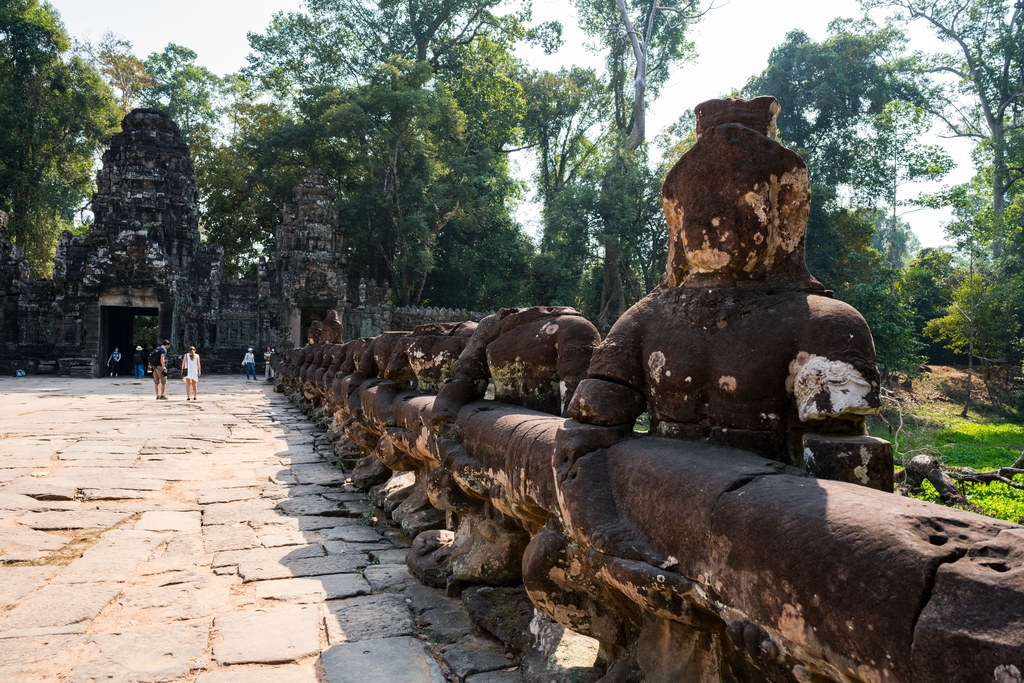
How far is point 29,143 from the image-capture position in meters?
27.4

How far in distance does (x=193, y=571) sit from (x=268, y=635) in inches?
43.1

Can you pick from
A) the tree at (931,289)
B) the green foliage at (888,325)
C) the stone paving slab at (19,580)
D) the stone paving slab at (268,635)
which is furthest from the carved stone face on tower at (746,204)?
the tree at (931,289)

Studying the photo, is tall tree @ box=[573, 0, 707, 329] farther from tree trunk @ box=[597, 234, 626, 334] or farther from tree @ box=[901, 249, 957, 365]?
tree @ box=[901, 249, 957, 365]

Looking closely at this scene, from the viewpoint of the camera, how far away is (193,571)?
12.3 ft

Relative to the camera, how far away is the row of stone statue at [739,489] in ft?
3.78

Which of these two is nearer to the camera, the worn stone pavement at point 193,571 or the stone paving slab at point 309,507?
the worn stone pavement at point 193,571

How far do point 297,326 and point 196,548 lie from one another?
20.1 m

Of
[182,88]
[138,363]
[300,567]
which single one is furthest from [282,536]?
[182,88]

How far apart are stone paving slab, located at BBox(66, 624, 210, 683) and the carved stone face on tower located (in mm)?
2421

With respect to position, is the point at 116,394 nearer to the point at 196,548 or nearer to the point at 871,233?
the point at 196,548

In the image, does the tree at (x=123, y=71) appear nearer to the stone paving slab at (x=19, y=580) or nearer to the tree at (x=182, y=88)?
the tree at (x=182, y=88)

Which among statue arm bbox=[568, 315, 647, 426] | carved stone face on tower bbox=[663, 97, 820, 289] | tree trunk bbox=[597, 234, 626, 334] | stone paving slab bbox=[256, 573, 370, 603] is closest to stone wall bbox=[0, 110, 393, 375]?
tree trunk bbox=[597, 234, 626, 334]

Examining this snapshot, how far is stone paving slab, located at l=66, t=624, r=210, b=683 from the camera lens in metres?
2.54

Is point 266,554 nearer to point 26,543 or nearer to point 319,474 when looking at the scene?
point 26,543
